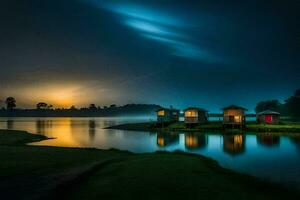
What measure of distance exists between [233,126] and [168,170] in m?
60.2

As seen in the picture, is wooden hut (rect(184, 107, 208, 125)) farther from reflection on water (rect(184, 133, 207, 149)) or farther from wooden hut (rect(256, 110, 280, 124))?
reflection on water (rect(184, 133, 207, 149))

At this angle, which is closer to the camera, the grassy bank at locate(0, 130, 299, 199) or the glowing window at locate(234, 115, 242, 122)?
the grassy bank at locate(0, 130, 299, 199)

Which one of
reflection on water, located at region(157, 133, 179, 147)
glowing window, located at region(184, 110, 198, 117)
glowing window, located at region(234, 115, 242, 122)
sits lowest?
reflection on water, located at region(157, 133, 179, 147)

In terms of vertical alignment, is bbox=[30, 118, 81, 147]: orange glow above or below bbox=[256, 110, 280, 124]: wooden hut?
below

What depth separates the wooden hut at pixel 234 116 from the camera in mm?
78938

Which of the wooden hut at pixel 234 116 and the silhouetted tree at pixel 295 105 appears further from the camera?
the silhouetted tree at pixel 295 105

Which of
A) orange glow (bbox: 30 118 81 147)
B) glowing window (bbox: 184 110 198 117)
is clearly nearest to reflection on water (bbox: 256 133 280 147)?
glowing window (bbox: 184 110 198 117)

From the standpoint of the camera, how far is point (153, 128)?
93.4m

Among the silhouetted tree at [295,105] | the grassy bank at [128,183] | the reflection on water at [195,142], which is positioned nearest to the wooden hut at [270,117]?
the reflection on water at [195,142]

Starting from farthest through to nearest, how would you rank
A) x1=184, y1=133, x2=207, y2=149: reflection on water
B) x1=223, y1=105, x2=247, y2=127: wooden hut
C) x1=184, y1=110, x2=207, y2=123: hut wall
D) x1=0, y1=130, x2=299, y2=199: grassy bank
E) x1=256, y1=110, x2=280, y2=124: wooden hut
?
x1=184, y1=110, x2=207, y2=123: hut wall → x1=256, y1=110, x2=280, y2=124: wooden hut → x1=223, y1=105, x2=247, y2=127: wooden hut → x1=184, y1=133, x2=207, y2=149: reflection on water → x1=0, y1=130, x2=299, y2=199: grassy bank

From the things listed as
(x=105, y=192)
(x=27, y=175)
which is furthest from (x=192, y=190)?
(x=27, y=175)

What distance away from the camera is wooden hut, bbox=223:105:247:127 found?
259 ft

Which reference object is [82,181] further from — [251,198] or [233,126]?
[233,126]

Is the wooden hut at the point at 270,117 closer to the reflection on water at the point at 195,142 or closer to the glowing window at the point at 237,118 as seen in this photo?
the glowing window at the point at 237,118
